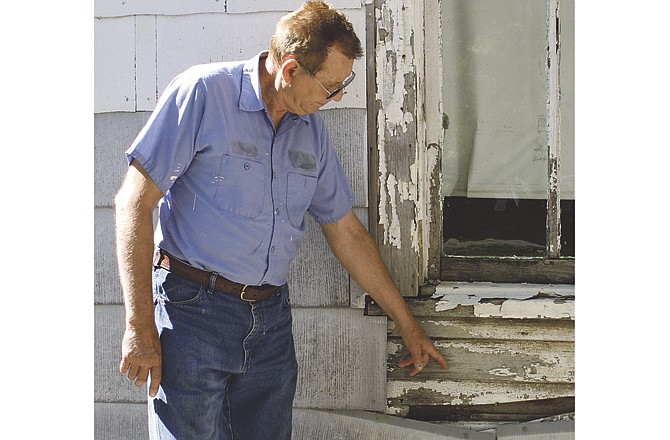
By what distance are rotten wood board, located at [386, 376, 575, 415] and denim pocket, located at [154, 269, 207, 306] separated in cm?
94

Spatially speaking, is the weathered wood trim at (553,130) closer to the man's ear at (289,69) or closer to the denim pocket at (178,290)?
the man's ear at (289,69)

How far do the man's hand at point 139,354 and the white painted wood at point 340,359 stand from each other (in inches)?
31.1

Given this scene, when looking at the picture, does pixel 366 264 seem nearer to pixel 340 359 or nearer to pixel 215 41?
pixel 340 359

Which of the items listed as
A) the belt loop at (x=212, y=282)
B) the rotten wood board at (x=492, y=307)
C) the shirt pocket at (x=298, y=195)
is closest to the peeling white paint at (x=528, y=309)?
the rotten wood board at (x=492, y=307)

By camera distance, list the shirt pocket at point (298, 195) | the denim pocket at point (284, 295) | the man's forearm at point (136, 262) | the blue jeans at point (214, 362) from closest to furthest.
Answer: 1. the man's forearm at point (136, 262)
2. the blue jeans at point (214, 362)
3. the shirt pocket at point (298, 195)
4. the denim pocket at point (284, 295)

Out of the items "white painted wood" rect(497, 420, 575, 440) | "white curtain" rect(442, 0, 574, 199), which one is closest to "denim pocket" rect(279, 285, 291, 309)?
"white curtain" rect(442, 0, 574, 199)

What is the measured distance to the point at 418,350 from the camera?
252 cm

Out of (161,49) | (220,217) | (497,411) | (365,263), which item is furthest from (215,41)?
(497,411)

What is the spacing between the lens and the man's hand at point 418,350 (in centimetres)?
251

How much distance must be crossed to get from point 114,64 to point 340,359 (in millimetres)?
1352

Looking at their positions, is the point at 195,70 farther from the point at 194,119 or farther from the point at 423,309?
the point at 423,309

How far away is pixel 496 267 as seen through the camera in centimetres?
269

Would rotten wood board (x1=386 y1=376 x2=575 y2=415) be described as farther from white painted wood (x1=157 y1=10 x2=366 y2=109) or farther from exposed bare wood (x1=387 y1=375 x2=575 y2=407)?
white painted wood (x1=157 y1=10 x2=366 y2=109)

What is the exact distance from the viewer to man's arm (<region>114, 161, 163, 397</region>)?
1.86 metres
